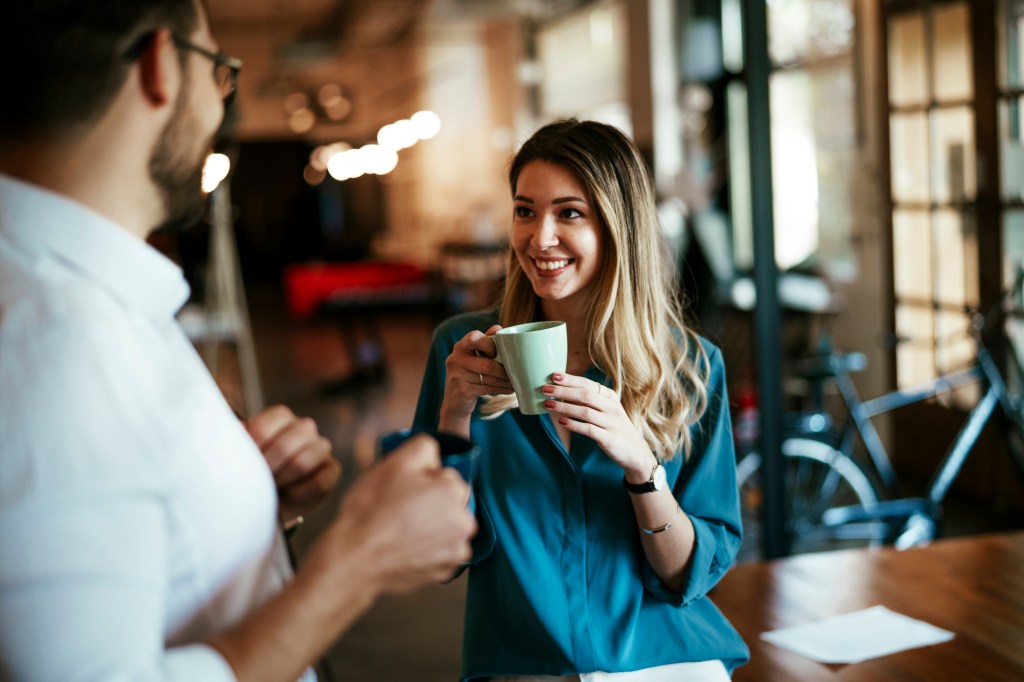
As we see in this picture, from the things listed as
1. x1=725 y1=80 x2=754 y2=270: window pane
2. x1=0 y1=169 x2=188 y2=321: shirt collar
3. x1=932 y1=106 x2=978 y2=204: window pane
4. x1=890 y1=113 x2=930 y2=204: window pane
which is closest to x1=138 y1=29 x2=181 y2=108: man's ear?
x1=0 y1=169 x2=188 y2=321: shirt collar

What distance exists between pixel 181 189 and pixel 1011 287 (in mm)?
4178

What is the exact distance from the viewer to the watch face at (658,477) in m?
1.41

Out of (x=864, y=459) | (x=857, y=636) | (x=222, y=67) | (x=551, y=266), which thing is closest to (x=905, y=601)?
(x=857, y=636)

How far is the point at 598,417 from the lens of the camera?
1.31m

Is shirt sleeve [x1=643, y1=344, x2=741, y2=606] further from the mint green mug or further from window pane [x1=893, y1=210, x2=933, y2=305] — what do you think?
window pane [x1=893, y1=210, x2=933, y2=305]

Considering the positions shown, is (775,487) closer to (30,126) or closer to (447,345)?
(447,345)

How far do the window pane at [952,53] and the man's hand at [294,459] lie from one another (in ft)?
13.6

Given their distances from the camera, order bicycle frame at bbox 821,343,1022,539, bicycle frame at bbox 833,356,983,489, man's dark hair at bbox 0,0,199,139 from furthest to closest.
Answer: bicycle frame at bbox 833,356,983,489
bicycle frame at bbox 821,343,1022,539
man's dark hair at bbox 0,0,199,139

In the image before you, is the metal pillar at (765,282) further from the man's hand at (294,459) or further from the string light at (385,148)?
the string light at (385,148)

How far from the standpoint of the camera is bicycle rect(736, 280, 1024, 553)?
4.09 meters

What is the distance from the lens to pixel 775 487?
321 centimetres

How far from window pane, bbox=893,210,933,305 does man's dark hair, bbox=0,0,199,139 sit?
4547 millimetres

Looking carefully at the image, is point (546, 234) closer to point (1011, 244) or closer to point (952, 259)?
point (1011, 244)

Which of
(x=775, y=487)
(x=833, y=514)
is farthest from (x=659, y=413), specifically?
(x=833, y=514)
